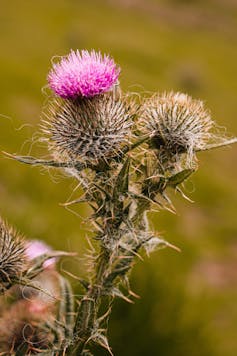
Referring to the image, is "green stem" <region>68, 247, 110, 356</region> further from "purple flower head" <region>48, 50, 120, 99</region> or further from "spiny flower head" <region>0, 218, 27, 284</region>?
"purple flower head" <region>48, 50, 120, 99</region>

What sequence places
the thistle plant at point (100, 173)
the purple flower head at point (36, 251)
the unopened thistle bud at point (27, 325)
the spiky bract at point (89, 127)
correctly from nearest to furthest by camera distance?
the thistle plant at point (100, 173), the spiky bract at point (89, 127), the unopened thistle bud at point (27, 325), the purple flower head at point (36, 251)

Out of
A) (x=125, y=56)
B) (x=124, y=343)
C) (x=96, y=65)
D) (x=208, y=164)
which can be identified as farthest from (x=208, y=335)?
(x=125, y=56)

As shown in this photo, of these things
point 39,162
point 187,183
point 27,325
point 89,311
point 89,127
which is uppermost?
point 187,183

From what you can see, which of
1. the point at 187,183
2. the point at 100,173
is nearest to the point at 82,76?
the point at 100,173

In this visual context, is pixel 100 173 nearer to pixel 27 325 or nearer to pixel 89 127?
pixel 89 127

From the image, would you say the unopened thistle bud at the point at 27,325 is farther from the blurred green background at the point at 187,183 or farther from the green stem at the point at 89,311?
the blurred green background at the point at 187,183

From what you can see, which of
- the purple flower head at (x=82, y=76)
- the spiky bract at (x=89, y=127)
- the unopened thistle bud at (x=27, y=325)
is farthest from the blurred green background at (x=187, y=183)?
the unopened thistle bud at (x=27, y=325)
